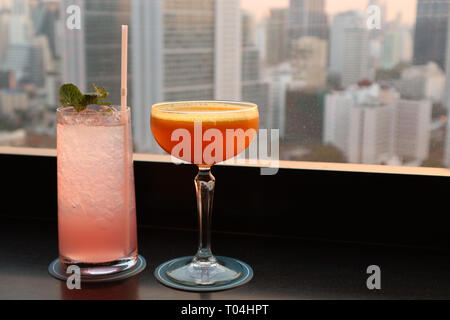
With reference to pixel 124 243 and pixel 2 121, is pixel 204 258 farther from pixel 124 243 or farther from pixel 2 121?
pixel 2 121

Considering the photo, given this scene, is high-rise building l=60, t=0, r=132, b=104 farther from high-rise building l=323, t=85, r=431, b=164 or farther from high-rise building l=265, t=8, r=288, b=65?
high-rise building l=323, t=85, r=431, b=164

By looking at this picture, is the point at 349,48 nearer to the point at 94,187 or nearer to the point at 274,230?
the point at 274,230

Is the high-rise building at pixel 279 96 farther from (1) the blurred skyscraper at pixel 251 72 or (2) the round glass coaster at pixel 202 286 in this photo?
(2) the round glass coaster at pixel 202 286

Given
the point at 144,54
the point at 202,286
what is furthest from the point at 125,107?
the point at 144,54

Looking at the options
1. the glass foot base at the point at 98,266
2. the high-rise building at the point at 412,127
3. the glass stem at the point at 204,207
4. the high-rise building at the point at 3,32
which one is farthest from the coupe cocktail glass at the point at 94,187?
the high-rise building at the point at 3,32

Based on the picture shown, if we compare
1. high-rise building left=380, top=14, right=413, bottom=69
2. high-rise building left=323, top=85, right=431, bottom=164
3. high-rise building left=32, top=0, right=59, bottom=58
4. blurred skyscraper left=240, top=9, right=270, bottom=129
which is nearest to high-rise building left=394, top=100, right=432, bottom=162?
high-rise building left=323, top=85, right=431, bottom=164
